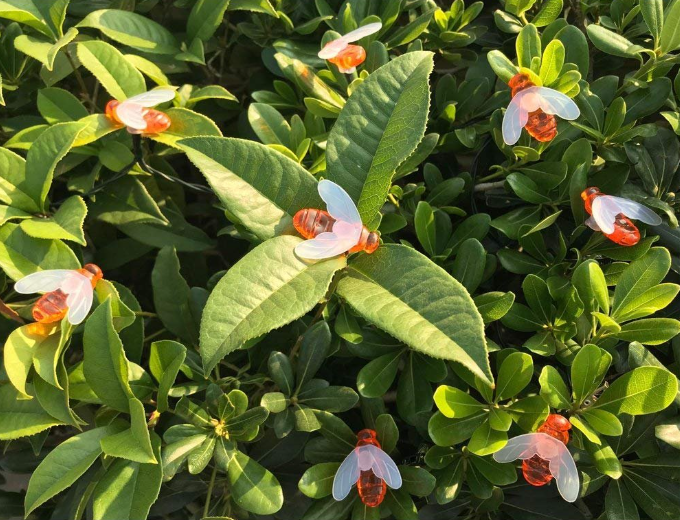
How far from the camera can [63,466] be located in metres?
0.86

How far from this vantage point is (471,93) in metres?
1.08

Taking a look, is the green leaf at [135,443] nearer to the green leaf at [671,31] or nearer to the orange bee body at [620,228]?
the orange bee body at [620,228]

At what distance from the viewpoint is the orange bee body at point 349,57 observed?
95 cm

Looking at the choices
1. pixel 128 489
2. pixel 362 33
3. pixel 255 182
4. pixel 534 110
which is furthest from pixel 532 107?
pixel 128 489

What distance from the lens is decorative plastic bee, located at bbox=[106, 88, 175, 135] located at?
3.11 feet

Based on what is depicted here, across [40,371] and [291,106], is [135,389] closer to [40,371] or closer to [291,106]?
[40,371]

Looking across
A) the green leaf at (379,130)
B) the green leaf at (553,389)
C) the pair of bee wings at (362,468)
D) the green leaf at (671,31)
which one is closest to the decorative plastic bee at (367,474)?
the pair of bee wings at (362,468)

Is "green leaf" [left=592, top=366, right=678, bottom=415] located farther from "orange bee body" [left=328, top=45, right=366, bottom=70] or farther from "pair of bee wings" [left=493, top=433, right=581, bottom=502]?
"orange bee body" [left=328, top=45, right=366, bottom=70]

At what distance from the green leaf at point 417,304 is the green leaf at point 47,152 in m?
0.44

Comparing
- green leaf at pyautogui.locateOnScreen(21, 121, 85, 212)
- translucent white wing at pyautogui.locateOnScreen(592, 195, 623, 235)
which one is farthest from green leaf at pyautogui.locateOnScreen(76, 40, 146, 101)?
translucent white wing at pyautogui.locateOnScreen(592, 195, 623, 235)

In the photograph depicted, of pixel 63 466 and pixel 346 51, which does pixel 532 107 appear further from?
pixel 63 466

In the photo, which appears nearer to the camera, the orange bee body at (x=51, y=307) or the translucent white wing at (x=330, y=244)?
the translucent white wing at (x=330, y=244)

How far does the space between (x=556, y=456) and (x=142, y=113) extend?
0.72 metres

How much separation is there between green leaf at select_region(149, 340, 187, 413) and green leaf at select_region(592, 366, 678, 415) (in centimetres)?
53
